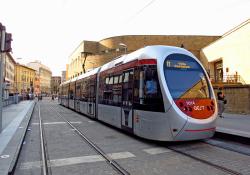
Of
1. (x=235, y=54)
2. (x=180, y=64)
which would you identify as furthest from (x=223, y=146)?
(x=235, y=54)

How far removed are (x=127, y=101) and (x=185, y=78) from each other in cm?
251

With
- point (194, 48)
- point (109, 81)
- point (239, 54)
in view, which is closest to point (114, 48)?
point (194, 48)

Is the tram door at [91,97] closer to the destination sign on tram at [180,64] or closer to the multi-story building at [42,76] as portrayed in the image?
the destination sign on tram at [180,64]

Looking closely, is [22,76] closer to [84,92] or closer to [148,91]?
[84,92]

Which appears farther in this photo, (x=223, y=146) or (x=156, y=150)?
(x=223, y=146)

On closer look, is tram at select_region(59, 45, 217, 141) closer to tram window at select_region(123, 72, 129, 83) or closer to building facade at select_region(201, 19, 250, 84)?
tram window at select_region(123, 72, 129, 83)

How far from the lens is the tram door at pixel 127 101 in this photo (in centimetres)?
1039

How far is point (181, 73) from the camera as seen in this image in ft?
30.3

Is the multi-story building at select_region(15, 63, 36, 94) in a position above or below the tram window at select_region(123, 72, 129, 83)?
above

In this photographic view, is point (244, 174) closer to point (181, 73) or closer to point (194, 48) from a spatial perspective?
→ point (181, 73)

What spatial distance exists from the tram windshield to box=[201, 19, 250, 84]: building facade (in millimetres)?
23069

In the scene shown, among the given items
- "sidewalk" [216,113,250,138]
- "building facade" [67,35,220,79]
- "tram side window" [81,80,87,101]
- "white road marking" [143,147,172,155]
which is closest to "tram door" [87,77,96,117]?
"tram side window" [81,80,87,101]

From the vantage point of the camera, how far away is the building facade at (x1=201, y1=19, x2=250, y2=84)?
3200 cm

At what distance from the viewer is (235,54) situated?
34.6 metres
